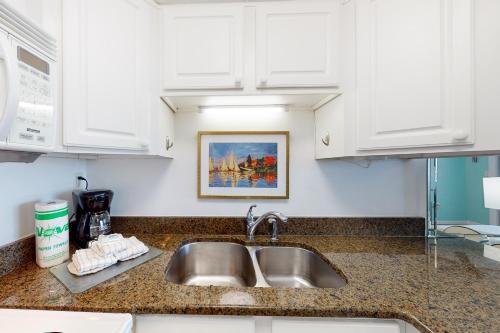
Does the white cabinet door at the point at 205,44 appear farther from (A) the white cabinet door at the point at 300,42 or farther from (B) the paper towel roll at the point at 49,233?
(B) the paper towel roll at the point at 49,233

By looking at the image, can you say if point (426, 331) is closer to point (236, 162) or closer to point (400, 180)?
point (400, 180)

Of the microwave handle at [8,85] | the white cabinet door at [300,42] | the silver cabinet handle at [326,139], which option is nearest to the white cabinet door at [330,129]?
the silver cabinet handle at [326,139]

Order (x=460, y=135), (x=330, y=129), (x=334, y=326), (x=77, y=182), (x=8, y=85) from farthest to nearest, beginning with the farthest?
(x=77, y=182)
(x=330, y=129)
(x=460, y=135)
(x=334, y=326)
(x=8, y=85)

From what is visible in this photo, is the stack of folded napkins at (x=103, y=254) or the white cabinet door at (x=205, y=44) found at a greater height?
the white cabinet door at (x=205, y=44)

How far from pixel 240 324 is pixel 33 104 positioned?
98 cm

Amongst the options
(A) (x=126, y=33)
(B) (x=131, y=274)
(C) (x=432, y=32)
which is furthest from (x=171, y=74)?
(C) (x=432, y=32)

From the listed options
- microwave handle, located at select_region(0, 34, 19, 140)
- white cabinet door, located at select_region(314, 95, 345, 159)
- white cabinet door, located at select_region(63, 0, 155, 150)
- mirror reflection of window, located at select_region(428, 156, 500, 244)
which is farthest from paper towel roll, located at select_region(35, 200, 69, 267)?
mirror reflection of window, located at select_region(428, 156, 500, 244)

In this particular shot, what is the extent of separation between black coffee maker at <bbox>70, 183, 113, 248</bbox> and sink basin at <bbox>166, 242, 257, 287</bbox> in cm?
48

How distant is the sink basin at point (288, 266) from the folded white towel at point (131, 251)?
62 centimetres

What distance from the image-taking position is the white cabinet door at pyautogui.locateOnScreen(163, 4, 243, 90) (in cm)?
107

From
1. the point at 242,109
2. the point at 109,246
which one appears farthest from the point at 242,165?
the point at 109,246

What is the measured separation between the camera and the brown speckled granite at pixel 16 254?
0.89 meters

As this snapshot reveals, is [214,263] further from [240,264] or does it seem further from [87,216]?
[87,216]

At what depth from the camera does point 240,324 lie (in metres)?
0.71
